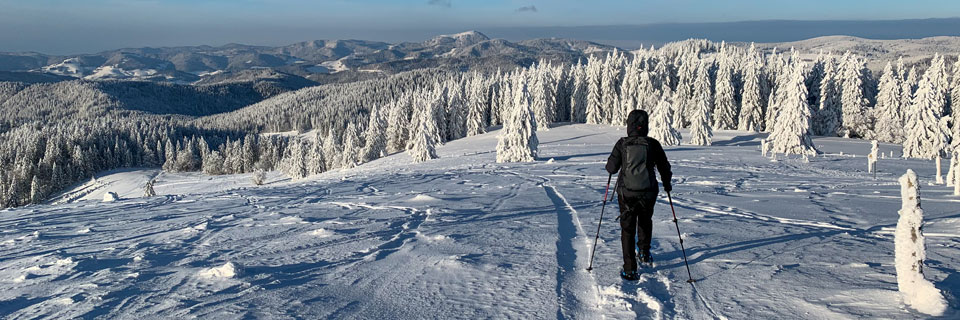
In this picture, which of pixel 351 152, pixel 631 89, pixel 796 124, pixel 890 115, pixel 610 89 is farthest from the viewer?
pixel 610 89

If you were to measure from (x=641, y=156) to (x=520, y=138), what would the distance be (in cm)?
3003

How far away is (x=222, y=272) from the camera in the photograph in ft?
19.3

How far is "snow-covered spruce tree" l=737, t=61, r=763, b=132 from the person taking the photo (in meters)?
63.1

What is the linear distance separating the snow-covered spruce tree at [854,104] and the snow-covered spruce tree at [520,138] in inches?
1638

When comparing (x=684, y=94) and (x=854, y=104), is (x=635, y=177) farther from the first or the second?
(x=684, y=94)

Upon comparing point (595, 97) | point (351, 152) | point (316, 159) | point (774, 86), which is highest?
point (774, 86)

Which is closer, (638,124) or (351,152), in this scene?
(638,124)

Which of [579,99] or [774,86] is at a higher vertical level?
[774,86]

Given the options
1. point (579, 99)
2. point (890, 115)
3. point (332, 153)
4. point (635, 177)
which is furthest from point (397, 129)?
point (635, 177)

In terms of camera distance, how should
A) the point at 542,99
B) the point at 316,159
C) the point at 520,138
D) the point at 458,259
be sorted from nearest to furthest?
the point at 458,259 → the point at 520,138 → the point at 316,159 → the point at 542,99

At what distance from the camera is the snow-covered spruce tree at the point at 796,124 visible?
35219 millimetres

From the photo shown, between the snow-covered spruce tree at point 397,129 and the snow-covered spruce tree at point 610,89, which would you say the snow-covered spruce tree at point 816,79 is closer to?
the snow-covered spruce tree at point 610,89

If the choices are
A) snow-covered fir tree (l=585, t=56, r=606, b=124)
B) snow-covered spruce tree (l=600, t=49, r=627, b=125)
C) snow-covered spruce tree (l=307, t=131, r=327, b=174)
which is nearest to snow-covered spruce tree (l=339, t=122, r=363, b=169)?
snow-covered spruce tree (l=307, t=131, r=327, b=174)

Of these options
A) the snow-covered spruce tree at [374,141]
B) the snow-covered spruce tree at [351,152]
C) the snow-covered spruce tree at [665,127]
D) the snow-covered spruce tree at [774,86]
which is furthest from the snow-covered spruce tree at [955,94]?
the snow-covered spruce tree at [351,152]
